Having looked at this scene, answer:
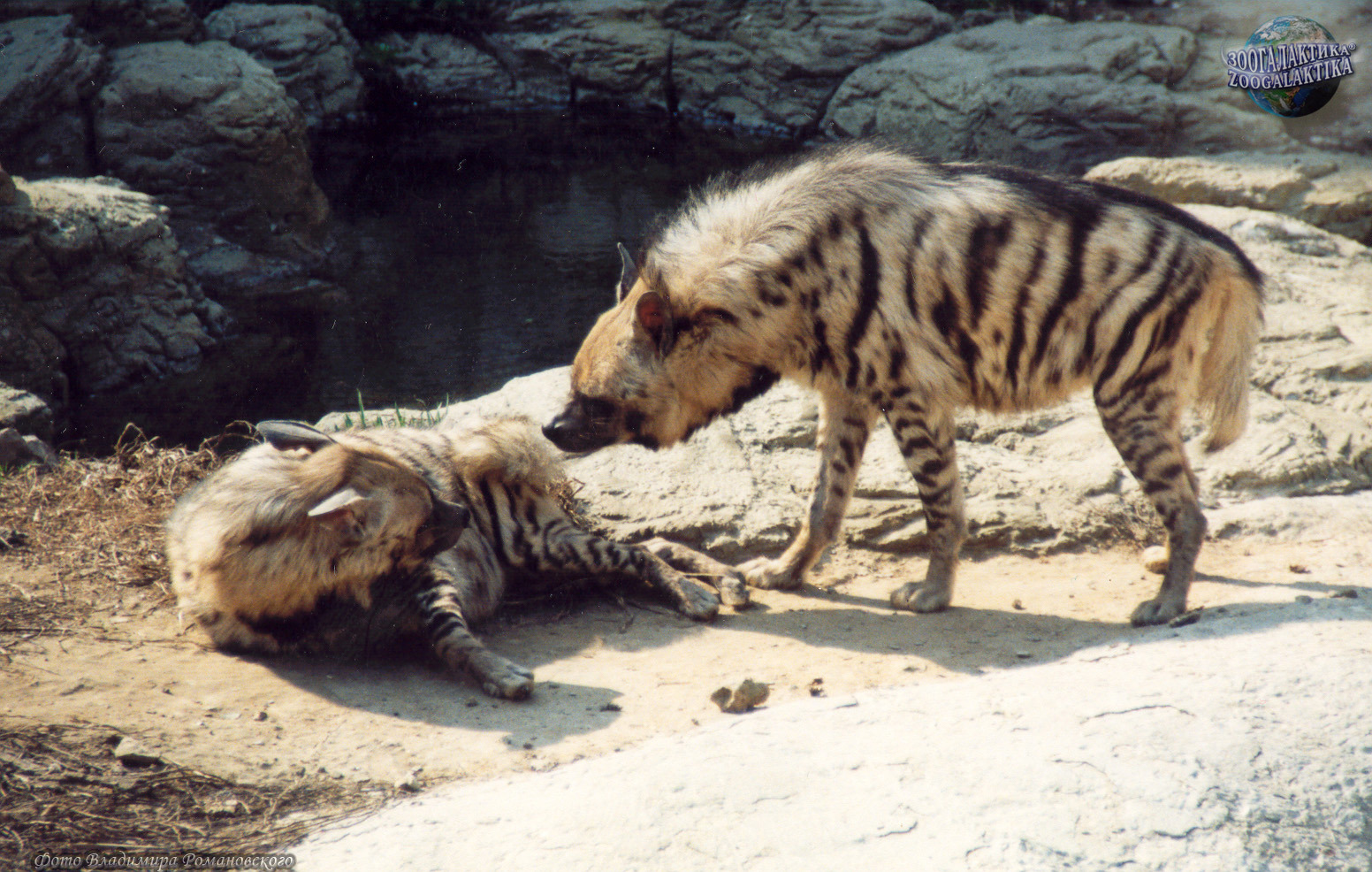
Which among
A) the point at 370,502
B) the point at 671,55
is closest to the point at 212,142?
the point at 671,55

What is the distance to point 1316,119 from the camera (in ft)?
31.0

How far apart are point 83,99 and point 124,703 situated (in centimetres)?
840

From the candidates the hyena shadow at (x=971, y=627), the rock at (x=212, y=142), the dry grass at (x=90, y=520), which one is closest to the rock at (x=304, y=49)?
the rock at (x=212, y=142)

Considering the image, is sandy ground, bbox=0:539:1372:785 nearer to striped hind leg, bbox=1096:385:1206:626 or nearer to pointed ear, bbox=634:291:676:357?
striped hind leg, bbox=1096:385:1206:626

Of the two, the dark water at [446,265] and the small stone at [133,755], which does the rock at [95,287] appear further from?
the small stone at [133,755]

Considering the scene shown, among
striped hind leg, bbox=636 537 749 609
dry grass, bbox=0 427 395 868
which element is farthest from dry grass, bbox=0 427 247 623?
striped hind leg, bbox=636 537 749 609

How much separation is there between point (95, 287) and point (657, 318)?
613 cm

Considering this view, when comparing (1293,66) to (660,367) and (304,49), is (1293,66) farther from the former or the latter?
(304,49)

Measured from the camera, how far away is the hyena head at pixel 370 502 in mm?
3518

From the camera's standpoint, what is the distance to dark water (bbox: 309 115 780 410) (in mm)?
8406

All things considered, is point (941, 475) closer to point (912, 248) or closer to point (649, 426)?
point (912, 248)

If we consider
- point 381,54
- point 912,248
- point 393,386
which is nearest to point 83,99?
point 393,386

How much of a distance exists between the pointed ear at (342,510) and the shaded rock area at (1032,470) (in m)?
1.45

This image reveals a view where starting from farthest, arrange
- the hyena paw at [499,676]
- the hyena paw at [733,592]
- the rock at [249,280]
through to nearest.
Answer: the rock at [249,280] < the hyena paw at [733,592] < the hyena paw at [499,676]
